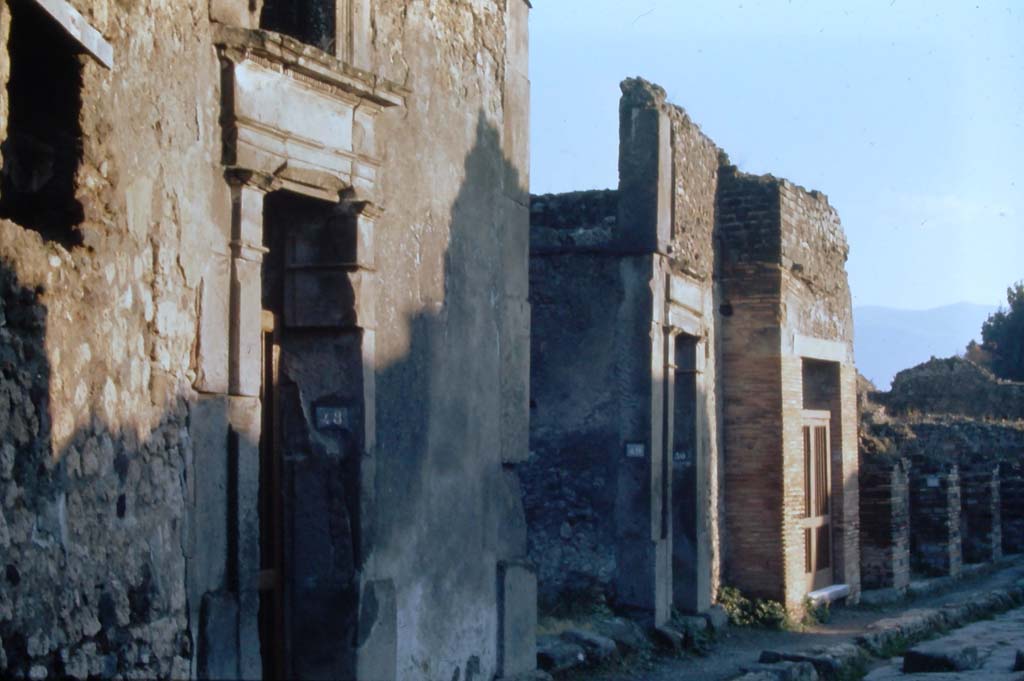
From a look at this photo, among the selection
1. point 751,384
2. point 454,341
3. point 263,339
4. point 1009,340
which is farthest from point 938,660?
point 1009,340

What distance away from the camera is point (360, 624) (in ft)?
20.4

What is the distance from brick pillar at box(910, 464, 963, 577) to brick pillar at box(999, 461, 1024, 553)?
128 inches

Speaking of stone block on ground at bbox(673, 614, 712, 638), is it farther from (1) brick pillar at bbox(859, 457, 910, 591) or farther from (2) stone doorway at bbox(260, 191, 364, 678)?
(2) stone doorway at bbox(260, 191, 364, 678)

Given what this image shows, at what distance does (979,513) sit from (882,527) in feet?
12.4

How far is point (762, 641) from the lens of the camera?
12.0m

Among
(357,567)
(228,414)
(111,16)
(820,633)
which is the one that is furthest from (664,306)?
(111,16)

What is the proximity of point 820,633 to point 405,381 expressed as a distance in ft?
24.5

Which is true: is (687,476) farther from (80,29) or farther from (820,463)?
(80,29)

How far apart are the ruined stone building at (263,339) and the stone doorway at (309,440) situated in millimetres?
13

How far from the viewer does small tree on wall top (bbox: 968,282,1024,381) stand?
135 feet

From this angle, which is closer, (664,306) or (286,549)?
(286,549)

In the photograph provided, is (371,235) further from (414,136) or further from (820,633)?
(820,633)

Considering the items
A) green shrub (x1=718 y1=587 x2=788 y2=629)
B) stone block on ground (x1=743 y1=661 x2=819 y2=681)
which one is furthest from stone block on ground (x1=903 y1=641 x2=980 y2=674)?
green shrub (x1=718 y1=587 x2=788 y2=629)

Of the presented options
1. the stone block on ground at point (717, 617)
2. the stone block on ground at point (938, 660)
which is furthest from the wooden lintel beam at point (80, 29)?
the stone block on ground at point (717, 617)
